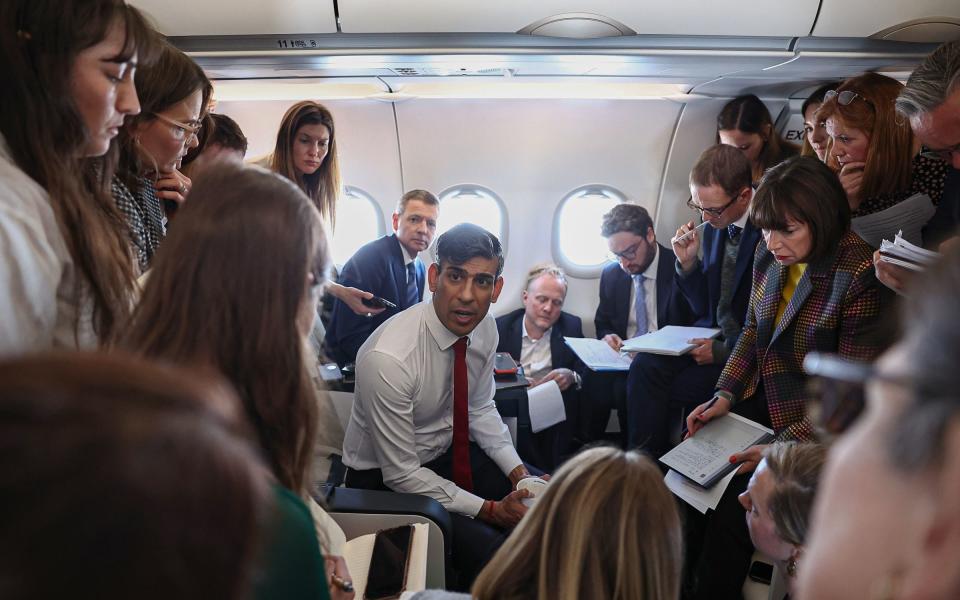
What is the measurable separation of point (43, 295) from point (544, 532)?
3.67 feet

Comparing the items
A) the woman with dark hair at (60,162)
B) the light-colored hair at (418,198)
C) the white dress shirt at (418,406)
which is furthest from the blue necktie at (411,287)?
the woman with dark hair at (60,162)

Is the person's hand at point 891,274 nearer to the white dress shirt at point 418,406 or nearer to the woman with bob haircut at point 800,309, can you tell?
the woman with bob haircut at point 800,309

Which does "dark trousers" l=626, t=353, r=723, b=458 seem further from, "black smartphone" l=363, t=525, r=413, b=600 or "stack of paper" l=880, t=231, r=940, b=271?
"black smartphone" l=363, t=525, r=413, b=600

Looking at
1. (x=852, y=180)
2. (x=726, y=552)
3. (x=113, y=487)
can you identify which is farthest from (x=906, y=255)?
(x=113, y=487)

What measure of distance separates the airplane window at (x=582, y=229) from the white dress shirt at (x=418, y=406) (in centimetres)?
254

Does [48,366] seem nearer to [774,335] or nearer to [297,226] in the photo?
[297,226]

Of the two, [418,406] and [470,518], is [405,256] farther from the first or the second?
[470,518]

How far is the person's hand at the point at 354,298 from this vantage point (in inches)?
143

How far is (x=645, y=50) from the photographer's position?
2969 millimetres

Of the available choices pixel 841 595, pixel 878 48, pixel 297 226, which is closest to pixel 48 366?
pixel 841 595

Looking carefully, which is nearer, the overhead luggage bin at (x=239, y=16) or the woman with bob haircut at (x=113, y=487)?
the woman with bob haircut at (x=113, y=487)

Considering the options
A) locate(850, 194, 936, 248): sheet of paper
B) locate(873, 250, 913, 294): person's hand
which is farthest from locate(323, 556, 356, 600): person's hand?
locate(850, 194, 936, 248): sheet of paper

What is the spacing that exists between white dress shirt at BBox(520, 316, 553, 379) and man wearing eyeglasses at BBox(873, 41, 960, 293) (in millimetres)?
2713

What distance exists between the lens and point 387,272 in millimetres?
3990
